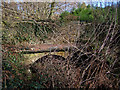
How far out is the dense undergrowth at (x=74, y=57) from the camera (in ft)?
11.3

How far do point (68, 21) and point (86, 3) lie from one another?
1187 mm

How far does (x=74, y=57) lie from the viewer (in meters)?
4.17

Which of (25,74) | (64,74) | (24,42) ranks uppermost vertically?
(24,42)

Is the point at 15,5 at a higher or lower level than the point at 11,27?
higher

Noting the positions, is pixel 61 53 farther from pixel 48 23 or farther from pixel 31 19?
pixel 31 19

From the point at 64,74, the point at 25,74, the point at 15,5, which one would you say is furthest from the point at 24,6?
the point at 64,74

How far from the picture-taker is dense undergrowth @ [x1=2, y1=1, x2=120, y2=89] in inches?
136

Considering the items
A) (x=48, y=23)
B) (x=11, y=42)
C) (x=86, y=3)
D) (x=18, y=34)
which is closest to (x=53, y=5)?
(x=48, y=23)

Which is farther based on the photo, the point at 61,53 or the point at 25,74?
the point at 61,53

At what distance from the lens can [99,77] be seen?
3.33 metres

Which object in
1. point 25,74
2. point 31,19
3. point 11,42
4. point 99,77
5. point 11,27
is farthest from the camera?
point 31,19

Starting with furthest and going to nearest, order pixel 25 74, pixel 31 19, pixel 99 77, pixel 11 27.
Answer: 1. pixel 31 19
2. pixel 11 27
3. pixel 25 74
4. pixel 99 77

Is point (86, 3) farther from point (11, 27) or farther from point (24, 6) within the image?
point (11, 27)

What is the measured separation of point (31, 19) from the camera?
18.9ft
